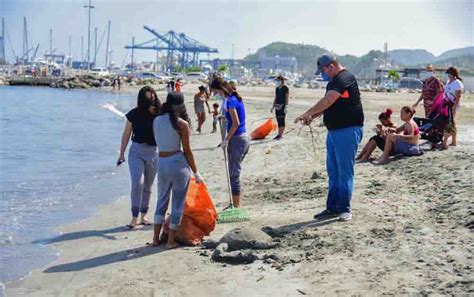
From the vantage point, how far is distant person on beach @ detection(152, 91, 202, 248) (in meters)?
6.61

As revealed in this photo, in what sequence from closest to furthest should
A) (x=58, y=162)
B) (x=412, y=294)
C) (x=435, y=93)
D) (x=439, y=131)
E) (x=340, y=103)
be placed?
1. (x=412, y=294)
2. (x=340, y=103)
3. (x=439, y=131)
4. (x=435, y=93)
5. (x=58, y=162)

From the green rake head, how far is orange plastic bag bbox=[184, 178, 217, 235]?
2.27ft

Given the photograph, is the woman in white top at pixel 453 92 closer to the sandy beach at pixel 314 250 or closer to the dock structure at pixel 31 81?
the sandy beach at pixel 314 250

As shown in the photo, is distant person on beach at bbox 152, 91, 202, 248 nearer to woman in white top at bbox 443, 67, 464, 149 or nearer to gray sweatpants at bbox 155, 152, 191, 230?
gray sweatpants at bbox 155, 152, 191, 230

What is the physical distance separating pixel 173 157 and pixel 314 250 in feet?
5.85

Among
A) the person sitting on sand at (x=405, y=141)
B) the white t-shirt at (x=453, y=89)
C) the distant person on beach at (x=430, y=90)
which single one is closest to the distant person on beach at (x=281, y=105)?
the distant person on beach at (x=430, y=90)

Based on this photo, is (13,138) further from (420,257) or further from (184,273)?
(420,257)

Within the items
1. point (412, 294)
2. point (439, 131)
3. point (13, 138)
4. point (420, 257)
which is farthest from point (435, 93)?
point (13, 138)

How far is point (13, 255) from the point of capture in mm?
7172

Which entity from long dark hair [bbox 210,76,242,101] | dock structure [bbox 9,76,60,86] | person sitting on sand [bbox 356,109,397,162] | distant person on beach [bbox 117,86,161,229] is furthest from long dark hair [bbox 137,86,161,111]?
dock structure [bbox 9,76,60,86]

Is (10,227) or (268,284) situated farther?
(10,227)

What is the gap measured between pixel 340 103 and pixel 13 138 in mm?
17928

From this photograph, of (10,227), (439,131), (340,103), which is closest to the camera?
(340,103)

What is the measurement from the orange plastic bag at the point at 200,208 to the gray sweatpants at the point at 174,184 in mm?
216
